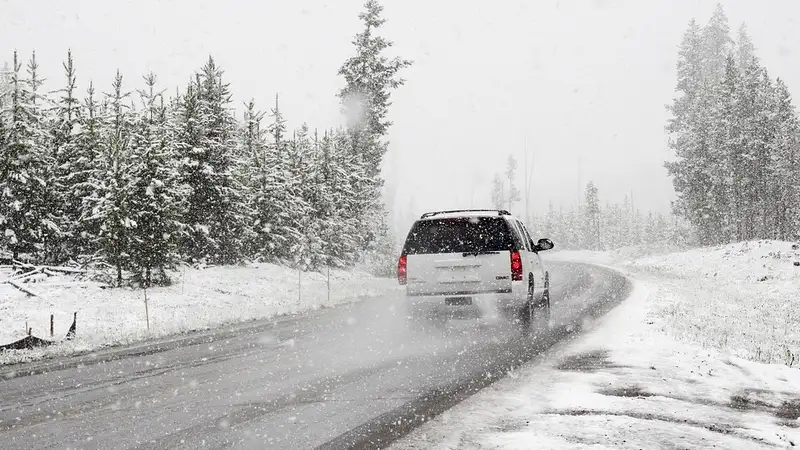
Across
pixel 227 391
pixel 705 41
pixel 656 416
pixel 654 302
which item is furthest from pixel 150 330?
pixel 705 41

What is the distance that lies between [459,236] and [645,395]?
549cm

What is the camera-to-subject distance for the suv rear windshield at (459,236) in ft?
35.8

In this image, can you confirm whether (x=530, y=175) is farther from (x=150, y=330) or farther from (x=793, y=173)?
(x=150, y=330)

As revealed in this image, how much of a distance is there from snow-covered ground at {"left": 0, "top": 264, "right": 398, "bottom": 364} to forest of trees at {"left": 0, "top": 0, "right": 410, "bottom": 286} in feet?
3.55

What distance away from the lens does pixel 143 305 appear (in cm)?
1831

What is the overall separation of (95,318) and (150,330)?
13.6 feet

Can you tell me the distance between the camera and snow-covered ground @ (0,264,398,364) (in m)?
12.1

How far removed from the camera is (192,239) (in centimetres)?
2642

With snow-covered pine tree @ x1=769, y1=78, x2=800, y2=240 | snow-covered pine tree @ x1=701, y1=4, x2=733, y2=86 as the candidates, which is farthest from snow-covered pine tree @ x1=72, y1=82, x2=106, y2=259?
snow-covered pine tree @ x1=701, y1=4, x2=733, y2=86

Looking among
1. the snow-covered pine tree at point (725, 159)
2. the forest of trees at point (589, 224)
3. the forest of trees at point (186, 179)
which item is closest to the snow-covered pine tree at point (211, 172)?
the forest of trees at point (186, 179)

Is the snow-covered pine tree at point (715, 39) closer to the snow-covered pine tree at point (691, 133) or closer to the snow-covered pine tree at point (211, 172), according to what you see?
the snow-covered pine tree at point (691, 133)

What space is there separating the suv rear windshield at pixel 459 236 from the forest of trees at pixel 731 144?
39.1 m

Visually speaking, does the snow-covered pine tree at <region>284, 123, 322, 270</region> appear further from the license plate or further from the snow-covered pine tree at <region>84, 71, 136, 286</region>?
the license plate

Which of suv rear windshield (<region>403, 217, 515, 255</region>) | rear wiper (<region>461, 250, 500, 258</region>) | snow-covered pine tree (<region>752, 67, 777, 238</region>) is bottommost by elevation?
rear wiper (<region>461, 250, 500, 258</region>)
